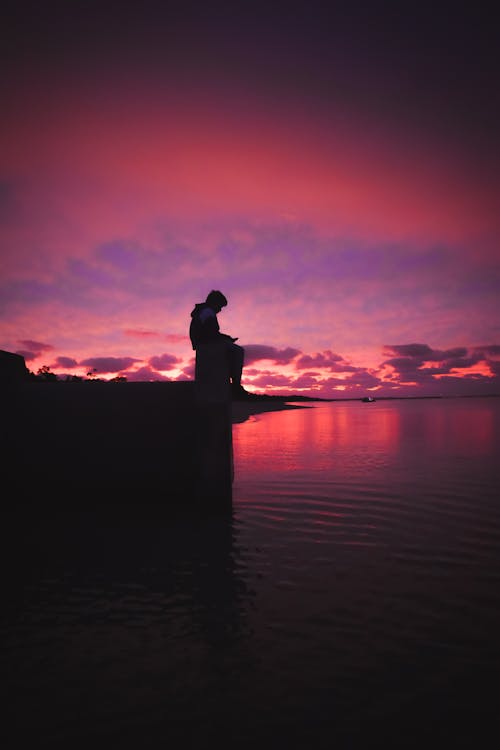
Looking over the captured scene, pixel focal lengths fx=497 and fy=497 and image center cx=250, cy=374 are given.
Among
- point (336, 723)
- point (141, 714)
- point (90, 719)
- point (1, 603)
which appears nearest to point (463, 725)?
point (336, 723)

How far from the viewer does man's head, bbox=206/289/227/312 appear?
9.74m

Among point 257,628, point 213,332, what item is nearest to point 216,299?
point 213,332

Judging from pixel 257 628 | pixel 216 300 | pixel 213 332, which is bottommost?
pixel 257 628

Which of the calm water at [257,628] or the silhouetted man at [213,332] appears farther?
the silhouetted man at [213,332]

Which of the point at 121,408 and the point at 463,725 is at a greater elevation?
the point at 121,408

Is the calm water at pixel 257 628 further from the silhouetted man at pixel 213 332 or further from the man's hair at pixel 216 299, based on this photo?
the man's hair at pixel 216 299

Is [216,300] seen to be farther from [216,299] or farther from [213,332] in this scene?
[213,332]

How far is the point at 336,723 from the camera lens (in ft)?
11.1

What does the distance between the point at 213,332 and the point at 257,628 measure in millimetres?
5857

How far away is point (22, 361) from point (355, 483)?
8.27m

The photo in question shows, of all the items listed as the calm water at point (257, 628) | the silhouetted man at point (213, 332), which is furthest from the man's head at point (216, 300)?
the calm water at point (257, 628)

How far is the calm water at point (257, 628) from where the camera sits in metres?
3.41

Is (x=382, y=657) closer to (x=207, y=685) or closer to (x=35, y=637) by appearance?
(x=207, y=685)

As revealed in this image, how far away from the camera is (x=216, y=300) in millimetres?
9758
